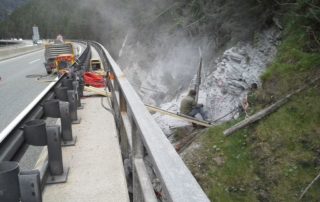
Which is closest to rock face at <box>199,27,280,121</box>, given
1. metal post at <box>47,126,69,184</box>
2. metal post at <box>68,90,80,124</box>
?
metal post at <box>68,90,80,124</box>

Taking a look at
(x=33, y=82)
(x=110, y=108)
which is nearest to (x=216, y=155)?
(x=110, y=108)

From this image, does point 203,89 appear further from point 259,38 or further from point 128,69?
point 128,69

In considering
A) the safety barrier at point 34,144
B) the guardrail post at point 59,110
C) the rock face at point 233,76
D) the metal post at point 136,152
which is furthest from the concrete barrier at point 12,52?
the metal post at point 136,152

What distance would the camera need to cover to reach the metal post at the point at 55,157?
3693mm

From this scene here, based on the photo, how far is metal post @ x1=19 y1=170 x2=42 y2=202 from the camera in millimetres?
2656

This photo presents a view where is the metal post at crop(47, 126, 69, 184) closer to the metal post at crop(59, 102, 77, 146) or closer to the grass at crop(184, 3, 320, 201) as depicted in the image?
the metal post at crop(59, 102, 77, 146)

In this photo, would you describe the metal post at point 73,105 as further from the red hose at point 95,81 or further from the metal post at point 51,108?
the red hose at point 95,81

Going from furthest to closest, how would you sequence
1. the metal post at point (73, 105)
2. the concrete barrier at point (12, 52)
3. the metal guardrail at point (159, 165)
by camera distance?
the concrete barrier at point (12, 52) → the metal post at point (73, 105) → the metal guardrail at point (159, 165)

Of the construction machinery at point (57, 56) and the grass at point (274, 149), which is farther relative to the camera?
the construction machinery at point (57, 56)

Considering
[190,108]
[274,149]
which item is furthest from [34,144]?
[190,108]

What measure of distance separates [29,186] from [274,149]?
24.2 feet

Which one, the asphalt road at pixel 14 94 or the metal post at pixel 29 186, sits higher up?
the metal post at pixel 29 186

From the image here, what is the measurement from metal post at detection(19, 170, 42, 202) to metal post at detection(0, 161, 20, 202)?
0.12 feet

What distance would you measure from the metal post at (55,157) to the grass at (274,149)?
17.8 feet
